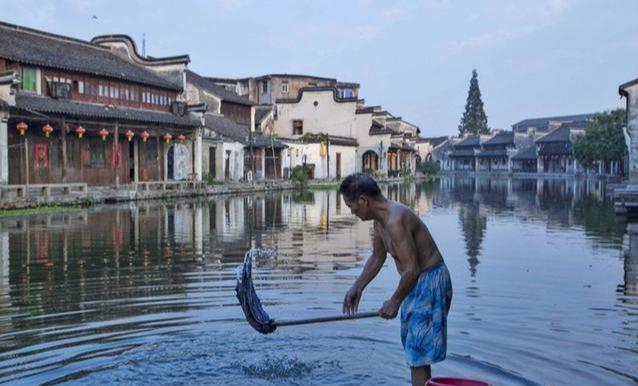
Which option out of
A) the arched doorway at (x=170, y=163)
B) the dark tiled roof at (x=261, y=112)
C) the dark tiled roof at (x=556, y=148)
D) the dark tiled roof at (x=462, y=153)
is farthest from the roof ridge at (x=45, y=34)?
the dark tiled roof at (x=462, y=153)

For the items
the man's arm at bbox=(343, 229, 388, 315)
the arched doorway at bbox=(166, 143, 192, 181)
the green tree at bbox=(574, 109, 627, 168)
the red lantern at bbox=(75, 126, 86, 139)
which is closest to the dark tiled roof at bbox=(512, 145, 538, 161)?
the green tree at bbox=(574, 109, 627, 168)

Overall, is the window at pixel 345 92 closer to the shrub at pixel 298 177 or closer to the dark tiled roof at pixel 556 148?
the shrub at pixel 298 177

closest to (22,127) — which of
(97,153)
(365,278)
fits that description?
(97,153)

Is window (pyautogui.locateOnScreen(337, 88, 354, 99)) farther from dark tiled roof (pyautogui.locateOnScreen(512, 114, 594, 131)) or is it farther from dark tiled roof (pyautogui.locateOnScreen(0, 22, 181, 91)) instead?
dark tiled roof (pyautogui.locateOnScreen(512, 114, 594, 131))

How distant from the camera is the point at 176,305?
9.23m

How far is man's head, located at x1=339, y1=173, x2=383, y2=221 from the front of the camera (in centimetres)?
513

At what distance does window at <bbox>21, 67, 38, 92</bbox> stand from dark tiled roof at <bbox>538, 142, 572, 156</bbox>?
225 feet

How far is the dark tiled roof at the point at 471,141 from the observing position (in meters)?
100

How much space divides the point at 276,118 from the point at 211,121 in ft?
55.2

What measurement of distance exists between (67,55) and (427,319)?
107ft

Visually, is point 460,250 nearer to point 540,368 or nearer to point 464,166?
point 540,368

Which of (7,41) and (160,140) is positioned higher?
(7,41)

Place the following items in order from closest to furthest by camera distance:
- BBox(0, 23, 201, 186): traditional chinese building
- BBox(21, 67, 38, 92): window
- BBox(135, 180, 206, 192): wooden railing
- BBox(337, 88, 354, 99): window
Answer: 1. BBox(0, 23, 201, 186): traditional chinese building
2. BBox(21, 67, 38, 92): window
3. BBox(135, 180, 206, 192): wooden railing
4. BBox(337, 88, 354, 99): window

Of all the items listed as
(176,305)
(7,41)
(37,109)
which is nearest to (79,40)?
(7,41)
